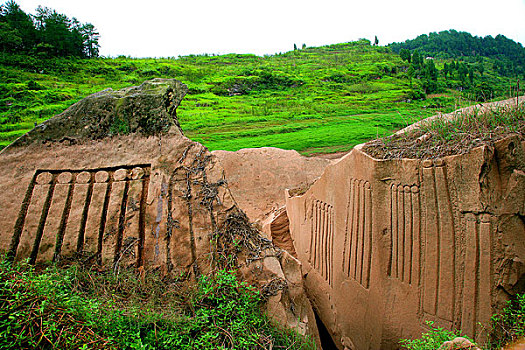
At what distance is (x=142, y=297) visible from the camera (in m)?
2.84

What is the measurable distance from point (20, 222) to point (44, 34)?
13550mm

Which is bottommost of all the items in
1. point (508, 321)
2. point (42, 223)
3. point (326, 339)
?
point (326, 339)

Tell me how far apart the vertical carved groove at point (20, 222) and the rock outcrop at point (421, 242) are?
11.6 ft

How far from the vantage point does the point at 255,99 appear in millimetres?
12969

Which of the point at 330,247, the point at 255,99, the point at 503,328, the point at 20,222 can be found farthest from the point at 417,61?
the point at 20,222

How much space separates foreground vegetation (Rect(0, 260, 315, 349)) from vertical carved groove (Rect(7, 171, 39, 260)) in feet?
1.30

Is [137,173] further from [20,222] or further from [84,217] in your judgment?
[20,222]

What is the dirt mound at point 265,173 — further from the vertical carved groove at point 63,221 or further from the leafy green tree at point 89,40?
the leafy green tree at point 89,40

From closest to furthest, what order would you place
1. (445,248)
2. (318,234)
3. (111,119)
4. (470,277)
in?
1. (470,277)
2. (445,248)
3. (111,119)
4. (318,234)

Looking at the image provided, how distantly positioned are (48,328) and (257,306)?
1581 mm

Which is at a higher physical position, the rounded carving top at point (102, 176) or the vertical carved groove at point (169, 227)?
the rounded carving top at point (102, 176)

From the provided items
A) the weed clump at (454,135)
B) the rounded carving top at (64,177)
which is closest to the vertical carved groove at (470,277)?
the weed clump at (454,135)

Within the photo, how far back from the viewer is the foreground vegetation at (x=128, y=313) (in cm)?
201

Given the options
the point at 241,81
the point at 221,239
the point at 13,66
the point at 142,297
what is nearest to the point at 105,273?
the point at 142,297
